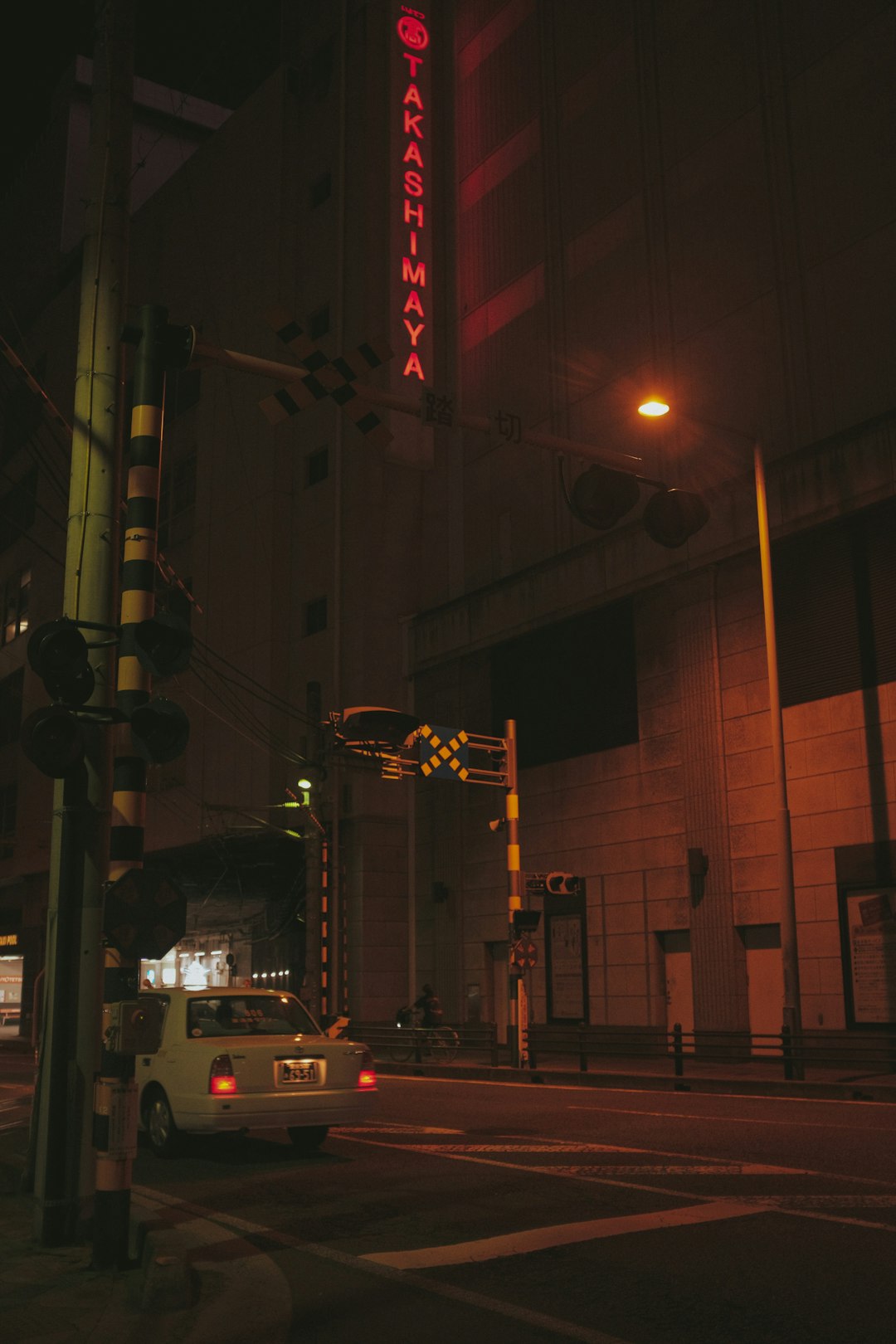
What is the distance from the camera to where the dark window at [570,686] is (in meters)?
29.6

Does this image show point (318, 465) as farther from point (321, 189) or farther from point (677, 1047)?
point (677, 1047)

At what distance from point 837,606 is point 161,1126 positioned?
17212 mm

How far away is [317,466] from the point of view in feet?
134

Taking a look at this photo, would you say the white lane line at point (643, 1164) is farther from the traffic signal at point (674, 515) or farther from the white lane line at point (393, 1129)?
the traffic signal at point (674, 515)

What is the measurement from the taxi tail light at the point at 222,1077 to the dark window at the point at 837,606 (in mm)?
16064

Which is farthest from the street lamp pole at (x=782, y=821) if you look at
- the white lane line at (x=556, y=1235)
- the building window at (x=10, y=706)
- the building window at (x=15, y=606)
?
the building window at (x=15, y=606)

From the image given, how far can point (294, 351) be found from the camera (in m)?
10.1

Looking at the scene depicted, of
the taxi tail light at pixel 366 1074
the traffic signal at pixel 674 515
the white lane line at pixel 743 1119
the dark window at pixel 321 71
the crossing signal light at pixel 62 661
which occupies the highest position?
the dark window at pixel 321 71

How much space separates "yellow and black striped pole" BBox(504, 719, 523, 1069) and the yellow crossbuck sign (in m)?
0.94

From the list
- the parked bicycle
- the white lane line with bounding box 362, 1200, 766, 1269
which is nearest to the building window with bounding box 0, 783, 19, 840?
the parked bicycle

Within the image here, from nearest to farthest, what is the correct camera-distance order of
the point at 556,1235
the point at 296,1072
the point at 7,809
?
the point at 556,1235
the point at 296,1072
the point at 7,809

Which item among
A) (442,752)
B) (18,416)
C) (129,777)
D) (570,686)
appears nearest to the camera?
(129,777)

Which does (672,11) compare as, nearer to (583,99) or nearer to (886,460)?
(583,99)

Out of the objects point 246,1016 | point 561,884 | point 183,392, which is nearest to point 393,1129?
point 246,1016
